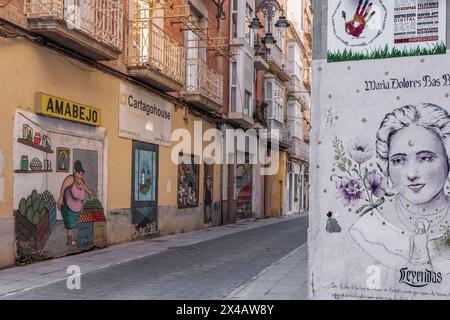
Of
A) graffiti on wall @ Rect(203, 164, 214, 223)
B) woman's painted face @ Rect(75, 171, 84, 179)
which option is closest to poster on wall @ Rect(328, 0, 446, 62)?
woman's painted face @ Rect(75, 171, 84, 179)

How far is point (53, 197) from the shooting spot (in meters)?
11.3

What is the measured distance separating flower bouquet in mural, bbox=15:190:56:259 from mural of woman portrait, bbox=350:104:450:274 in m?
7.63

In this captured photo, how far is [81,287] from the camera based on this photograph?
8.24 m

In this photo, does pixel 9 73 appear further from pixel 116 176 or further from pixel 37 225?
pixel 116 176

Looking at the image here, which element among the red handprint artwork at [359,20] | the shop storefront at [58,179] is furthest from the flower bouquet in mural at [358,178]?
the shop storefront at [58,179]

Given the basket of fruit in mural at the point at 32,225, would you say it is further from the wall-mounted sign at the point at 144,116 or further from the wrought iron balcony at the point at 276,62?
the wrought iron balcony at the point at 276,62

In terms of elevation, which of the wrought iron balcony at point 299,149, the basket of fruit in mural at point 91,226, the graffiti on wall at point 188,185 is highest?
the wrought iron balcony at point 299,149

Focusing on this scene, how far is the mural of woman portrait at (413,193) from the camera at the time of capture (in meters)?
3.97

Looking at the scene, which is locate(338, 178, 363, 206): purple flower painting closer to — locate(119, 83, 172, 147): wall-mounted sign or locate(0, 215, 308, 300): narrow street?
locate(0, 215, 308, 300): narrow street

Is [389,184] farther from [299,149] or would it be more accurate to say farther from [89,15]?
[299,149]

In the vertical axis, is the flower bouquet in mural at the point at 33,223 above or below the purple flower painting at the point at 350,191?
below

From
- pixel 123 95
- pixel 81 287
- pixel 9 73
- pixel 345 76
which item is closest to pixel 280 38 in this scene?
pixel 123 95

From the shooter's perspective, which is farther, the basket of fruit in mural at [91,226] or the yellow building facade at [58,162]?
the basket of fruit in mural at [91,226]

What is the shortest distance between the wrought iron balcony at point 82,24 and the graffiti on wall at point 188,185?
246 inches
